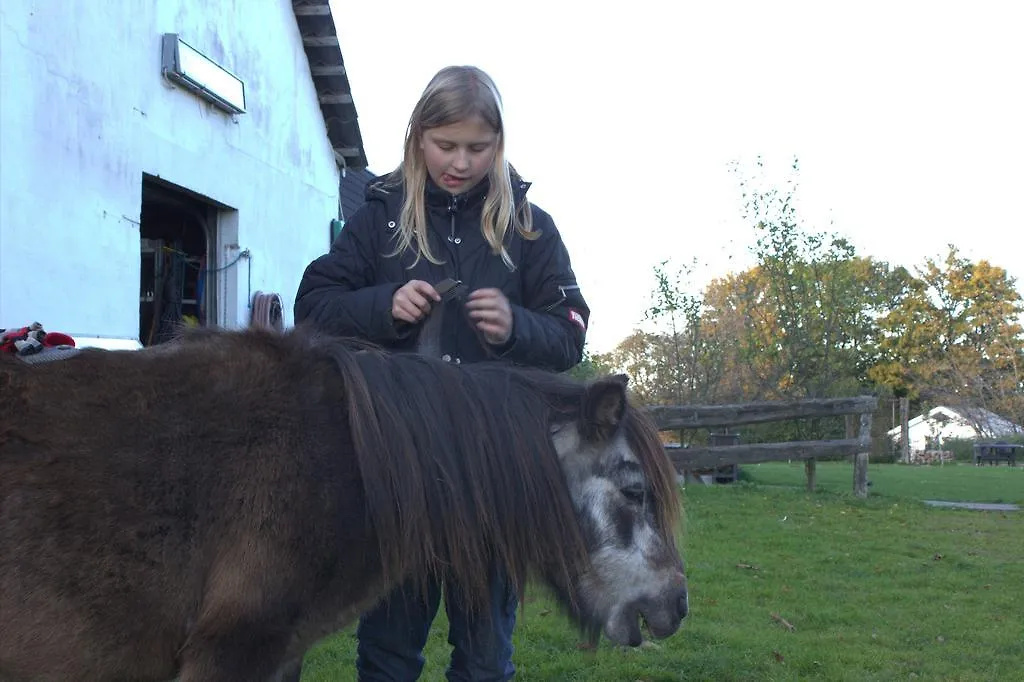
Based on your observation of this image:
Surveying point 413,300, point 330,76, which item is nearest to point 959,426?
point 330,76

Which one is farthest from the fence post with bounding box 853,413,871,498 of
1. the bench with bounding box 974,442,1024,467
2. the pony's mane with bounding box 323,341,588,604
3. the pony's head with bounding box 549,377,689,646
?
the bench with bounding box 974,442,1024,467

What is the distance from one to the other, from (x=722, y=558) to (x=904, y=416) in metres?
30.2

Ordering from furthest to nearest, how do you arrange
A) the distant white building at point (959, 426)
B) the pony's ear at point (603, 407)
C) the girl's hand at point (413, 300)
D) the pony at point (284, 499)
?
the distant white building at point (959, 426), the girl's hand at point (413, 300), the pony's ear at point (603, 407), the pony at point (284, 499)

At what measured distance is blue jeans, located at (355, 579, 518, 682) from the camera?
286 cm

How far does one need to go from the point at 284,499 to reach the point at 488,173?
1316 millimetres

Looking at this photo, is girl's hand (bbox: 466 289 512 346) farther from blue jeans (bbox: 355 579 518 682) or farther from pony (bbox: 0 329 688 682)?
blue jeans (bbox: 355 579 518 682)

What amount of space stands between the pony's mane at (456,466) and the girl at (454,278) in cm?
19

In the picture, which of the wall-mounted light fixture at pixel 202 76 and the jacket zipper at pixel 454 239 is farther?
the wall-mounted light fixture at pixel 202 76

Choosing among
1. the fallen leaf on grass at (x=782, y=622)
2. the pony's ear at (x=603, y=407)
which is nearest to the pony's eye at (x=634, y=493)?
the pony's ear at (x=603, y=407)

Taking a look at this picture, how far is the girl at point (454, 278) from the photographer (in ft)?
9.27

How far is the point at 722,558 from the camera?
8000 mm

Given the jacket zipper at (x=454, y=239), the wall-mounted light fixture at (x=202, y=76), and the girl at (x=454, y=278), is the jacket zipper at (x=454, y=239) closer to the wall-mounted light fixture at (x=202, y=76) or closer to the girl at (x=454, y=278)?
the girl at (x=454, y=278)

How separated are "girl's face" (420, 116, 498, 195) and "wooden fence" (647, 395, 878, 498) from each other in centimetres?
1003

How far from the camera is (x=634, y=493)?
2662mm
